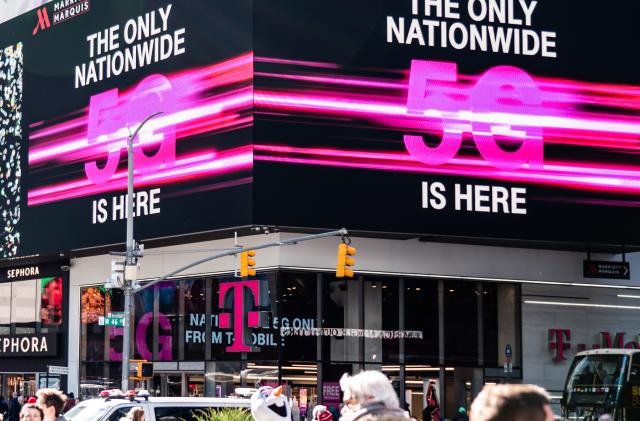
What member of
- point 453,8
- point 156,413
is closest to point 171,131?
point 453,8

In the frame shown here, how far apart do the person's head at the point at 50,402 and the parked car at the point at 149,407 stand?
6640 millimetres

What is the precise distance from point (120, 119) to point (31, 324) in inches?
423

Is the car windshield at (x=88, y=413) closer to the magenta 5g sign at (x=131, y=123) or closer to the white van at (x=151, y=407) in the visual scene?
the white van at (x=151, y=407)

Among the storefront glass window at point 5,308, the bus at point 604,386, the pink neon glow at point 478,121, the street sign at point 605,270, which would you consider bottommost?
the bus at point 604,386

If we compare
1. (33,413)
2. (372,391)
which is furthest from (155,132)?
(372,391)

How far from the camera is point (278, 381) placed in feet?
132

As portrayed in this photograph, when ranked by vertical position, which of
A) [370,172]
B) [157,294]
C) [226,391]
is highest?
[370,172]

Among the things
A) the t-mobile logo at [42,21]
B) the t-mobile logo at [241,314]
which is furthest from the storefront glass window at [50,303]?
the t-mobile logo at [241,314]

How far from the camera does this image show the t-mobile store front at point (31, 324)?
4878 centimetres

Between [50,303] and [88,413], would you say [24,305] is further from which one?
[88,413]

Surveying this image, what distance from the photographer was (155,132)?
42594 millimetres

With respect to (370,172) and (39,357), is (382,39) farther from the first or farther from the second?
(39,357)

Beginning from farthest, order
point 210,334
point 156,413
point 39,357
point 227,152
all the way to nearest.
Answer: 1. point 39,357
2. point 210,334
3. point 227,152
4. point 156,413

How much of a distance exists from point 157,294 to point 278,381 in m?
6.74
